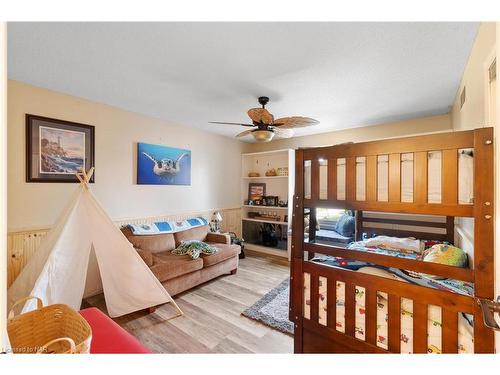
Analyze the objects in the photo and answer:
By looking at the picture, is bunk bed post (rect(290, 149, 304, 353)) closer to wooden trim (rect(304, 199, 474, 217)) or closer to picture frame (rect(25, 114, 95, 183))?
wooden trim (rect(304, 199, 474, 217))

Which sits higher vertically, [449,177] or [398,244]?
[449,177]

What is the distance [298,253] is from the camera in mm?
1718

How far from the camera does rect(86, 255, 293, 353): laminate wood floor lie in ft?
6.45

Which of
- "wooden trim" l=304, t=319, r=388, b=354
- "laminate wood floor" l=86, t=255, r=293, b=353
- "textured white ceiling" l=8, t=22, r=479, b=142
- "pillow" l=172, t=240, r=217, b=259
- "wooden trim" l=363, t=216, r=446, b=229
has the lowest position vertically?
"laminate wood floor" l=86, t=255, r=293, b=353

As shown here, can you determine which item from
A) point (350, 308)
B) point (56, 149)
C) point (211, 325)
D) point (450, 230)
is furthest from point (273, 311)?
point (56, 149)

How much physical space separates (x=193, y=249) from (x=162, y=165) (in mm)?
1486

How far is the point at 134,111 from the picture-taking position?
3.28 metres

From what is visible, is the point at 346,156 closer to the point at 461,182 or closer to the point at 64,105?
the point at 461,182

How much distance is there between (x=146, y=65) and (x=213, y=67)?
1.97 ft

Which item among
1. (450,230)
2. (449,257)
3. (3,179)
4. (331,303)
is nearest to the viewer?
(3,179)

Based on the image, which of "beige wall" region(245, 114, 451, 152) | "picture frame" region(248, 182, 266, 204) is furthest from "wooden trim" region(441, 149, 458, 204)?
"picture frame" region(248, 182, 266, 204)

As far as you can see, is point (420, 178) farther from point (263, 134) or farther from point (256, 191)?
point (256, 191)

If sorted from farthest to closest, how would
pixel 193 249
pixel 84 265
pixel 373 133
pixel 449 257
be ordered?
pixel 373 133
pixel 193 249
pixel 84 265
pixel 449 257

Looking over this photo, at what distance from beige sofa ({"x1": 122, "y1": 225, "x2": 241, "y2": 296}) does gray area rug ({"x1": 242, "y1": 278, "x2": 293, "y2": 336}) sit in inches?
32.9
